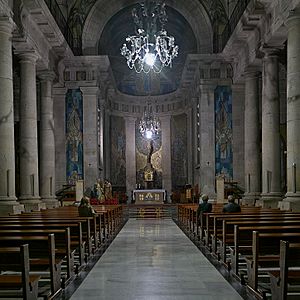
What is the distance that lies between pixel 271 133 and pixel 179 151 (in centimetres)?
1855

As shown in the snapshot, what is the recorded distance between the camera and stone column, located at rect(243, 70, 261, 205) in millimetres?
24203

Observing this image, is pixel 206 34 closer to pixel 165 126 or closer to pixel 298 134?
pixel 165 126

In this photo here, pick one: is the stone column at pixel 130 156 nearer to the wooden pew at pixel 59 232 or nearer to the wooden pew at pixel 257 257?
the wooden pew at pixel 59 232

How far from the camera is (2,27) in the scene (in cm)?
1552

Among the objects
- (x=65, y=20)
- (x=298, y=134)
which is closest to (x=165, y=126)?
(x=65, y=20)

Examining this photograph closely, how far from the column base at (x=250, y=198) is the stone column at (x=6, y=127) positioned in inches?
445

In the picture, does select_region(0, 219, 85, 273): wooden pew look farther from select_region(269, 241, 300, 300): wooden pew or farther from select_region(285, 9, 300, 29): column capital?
select_region(285, 9, 300, 29): column capital

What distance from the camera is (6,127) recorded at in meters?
15.6

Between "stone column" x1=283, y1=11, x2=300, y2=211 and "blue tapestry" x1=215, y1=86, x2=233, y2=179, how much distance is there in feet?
41.9

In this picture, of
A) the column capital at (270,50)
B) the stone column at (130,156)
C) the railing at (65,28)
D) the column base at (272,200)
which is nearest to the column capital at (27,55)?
the railing at (65,28)

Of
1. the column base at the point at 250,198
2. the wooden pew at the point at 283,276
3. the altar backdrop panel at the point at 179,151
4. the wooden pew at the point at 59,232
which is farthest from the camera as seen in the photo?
the altar backdrop panel at the point at 179,151

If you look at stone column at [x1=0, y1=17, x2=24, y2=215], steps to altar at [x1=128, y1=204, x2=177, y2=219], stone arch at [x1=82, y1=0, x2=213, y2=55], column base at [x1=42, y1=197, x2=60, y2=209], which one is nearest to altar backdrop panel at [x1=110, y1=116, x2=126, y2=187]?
steps to altar at [x1=128, y1=204, x2=177, y2=219]

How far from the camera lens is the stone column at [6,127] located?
50.7ft

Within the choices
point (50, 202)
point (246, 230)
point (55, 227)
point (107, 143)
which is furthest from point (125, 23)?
point (246, 230)
